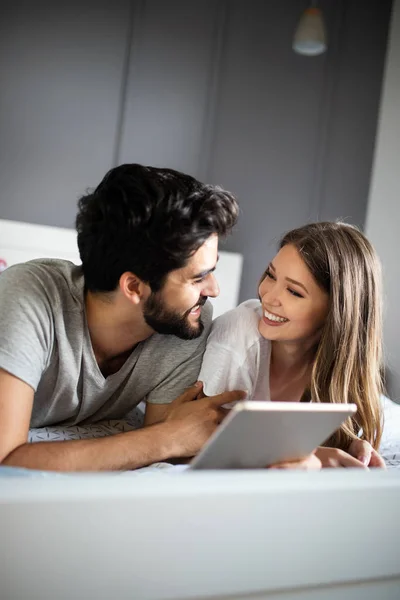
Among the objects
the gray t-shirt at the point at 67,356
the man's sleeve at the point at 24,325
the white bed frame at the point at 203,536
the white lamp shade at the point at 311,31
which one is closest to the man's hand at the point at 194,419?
the gray t-shirt at the point at 67,356

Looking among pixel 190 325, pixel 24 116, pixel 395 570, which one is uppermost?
pixel 24 116

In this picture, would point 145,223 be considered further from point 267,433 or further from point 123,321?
point 267,433

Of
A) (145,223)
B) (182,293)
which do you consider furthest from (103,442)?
(145,223)

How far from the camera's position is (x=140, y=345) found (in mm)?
1861

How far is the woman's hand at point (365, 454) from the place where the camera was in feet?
5.51

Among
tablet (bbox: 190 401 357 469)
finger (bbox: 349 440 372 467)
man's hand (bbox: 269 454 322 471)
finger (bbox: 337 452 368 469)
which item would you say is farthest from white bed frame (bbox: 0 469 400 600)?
finger (bbox: 349 440 372 467)

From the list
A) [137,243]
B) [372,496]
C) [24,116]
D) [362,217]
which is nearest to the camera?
[372,496]

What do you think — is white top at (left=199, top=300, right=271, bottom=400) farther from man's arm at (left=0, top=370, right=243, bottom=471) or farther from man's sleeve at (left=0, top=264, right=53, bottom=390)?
man's sleeve at (left=0, top=264, right=53, bottom=390)

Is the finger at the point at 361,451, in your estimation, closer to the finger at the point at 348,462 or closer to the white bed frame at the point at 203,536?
the finger at the point at 348,462

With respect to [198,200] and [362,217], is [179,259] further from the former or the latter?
[362,217]

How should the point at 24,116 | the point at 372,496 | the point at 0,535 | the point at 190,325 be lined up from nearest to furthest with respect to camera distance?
1. the point at 0,535
2. the point at 372,496
3. the point at 190,325
4. the point at 24,116

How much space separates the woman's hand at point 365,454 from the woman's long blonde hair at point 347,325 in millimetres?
63

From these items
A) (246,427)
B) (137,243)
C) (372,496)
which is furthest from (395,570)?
(137,243)

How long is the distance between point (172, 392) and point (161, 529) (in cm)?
98
